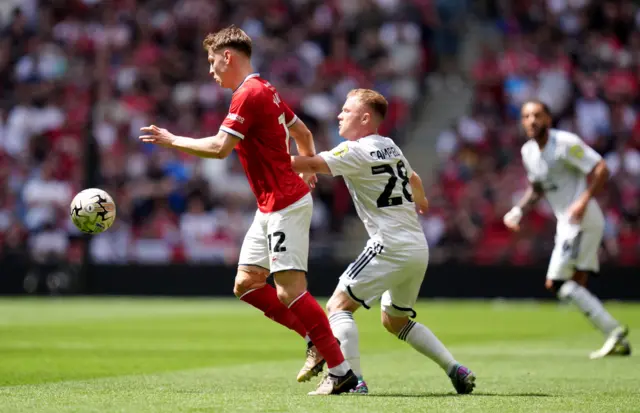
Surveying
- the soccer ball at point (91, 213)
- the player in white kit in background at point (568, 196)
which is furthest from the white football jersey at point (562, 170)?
the soccer ball at point (91, 213)

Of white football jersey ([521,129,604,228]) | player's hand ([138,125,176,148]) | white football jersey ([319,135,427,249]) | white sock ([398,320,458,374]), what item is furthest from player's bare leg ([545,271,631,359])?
player's hand ([138,125,176,148])

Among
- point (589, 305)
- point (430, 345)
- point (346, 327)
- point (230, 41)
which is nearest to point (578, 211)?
point (589, 305)

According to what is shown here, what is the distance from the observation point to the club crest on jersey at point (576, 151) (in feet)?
34.3

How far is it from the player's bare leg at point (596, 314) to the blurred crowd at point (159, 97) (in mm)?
9743

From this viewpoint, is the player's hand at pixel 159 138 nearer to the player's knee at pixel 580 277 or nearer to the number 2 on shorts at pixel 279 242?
the number 2 on shorts at pixel 279 242

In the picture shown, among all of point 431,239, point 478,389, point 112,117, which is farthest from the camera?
point 112,117

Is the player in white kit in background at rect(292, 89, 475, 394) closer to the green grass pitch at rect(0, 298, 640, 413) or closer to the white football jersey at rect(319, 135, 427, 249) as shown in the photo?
the white football jersey at rect(319, 135, 427, 249)

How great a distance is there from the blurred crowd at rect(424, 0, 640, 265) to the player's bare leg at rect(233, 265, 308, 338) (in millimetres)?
12151

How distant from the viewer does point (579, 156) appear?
10.5 m

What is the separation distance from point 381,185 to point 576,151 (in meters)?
4.10

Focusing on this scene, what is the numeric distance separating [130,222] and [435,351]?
1482cm

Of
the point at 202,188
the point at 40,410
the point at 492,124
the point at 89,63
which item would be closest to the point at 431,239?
the point at 492,124

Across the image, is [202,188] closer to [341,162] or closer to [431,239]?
[431,239]

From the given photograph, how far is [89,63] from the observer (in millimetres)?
24203
